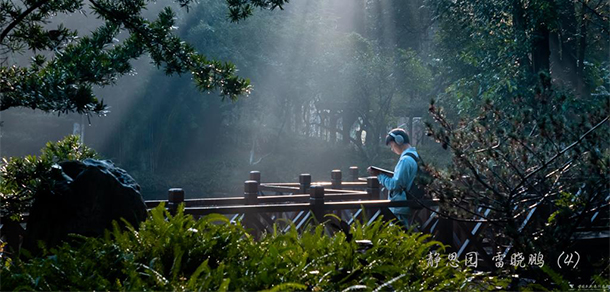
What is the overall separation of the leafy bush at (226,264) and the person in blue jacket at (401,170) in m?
3.89

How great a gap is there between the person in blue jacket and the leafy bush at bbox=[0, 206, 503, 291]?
3.89 meters

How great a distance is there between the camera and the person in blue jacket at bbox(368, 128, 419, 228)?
28.2 feet

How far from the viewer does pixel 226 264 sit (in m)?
4.09

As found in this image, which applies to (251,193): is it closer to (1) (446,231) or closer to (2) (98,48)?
(1) (446,231)

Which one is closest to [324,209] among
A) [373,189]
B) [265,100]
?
[373,189]

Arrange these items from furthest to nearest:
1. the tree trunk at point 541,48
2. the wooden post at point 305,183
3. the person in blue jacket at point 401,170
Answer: the tree trunk at point 541,48 < the wooden post at point 305,183 < the person in blue jacket at point 401,170

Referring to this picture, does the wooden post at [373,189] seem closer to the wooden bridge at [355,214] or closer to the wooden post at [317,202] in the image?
the wooden bridge at [355,214]

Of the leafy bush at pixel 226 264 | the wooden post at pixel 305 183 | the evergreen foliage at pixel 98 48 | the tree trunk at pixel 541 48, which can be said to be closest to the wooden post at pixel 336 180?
the wooden post at pixel 305 183

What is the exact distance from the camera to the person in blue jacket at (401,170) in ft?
28.2

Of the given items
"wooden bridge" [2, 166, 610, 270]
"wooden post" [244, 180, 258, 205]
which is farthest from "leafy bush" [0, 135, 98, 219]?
"wooden post" [244, 180, 258, 205]

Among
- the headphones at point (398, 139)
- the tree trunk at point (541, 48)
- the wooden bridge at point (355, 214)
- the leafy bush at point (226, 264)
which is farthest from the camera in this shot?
the tree trunk at point (541, 48)

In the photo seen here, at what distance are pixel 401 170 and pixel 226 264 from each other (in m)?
4.88

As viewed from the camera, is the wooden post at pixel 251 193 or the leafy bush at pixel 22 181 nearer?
the leafy bush at pixel 22 181

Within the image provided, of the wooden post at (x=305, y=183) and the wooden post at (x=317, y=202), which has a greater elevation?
the wooden post at (x=305, y=183)
